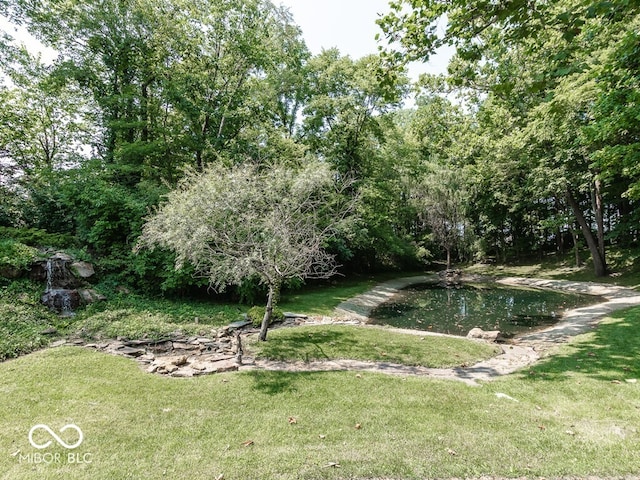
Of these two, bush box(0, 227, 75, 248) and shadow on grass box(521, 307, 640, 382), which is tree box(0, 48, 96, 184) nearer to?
bush box(0, 227, 75, 248)

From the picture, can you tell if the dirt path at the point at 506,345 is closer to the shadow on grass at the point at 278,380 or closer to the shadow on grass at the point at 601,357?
the shadow on grass at the point at 278,380

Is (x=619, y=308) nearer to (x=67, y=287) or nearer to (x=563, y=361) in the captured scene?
(x=563, y=361)

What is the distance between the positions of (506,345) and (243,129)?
17.7m

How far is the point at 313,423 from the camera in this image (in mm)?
4211

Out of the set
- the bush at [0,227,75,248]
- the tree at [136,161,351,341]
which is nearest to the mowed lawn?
the tree at [136,161,351,341]

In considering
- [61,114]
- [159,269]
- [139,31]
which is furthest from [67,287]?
[61,114]

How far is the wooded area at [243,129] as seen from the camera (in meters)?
12.0

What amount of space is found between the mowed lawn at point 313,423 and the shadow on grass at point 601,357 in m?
0.06

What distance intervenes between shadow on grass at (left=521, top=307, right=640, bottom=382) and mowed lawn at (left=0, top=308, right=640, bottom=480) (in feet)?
0.20

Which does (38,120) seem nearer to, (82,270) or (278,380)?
(82,270)

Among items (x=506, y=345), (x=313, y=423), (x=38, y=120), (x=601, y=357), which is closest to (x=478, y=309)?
(x=506, y=345)

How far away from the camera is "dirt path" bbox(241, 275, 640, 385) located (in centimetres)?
637

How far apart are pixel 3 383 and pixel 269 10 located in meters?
22.8

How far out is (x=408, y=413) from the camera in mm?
4434
